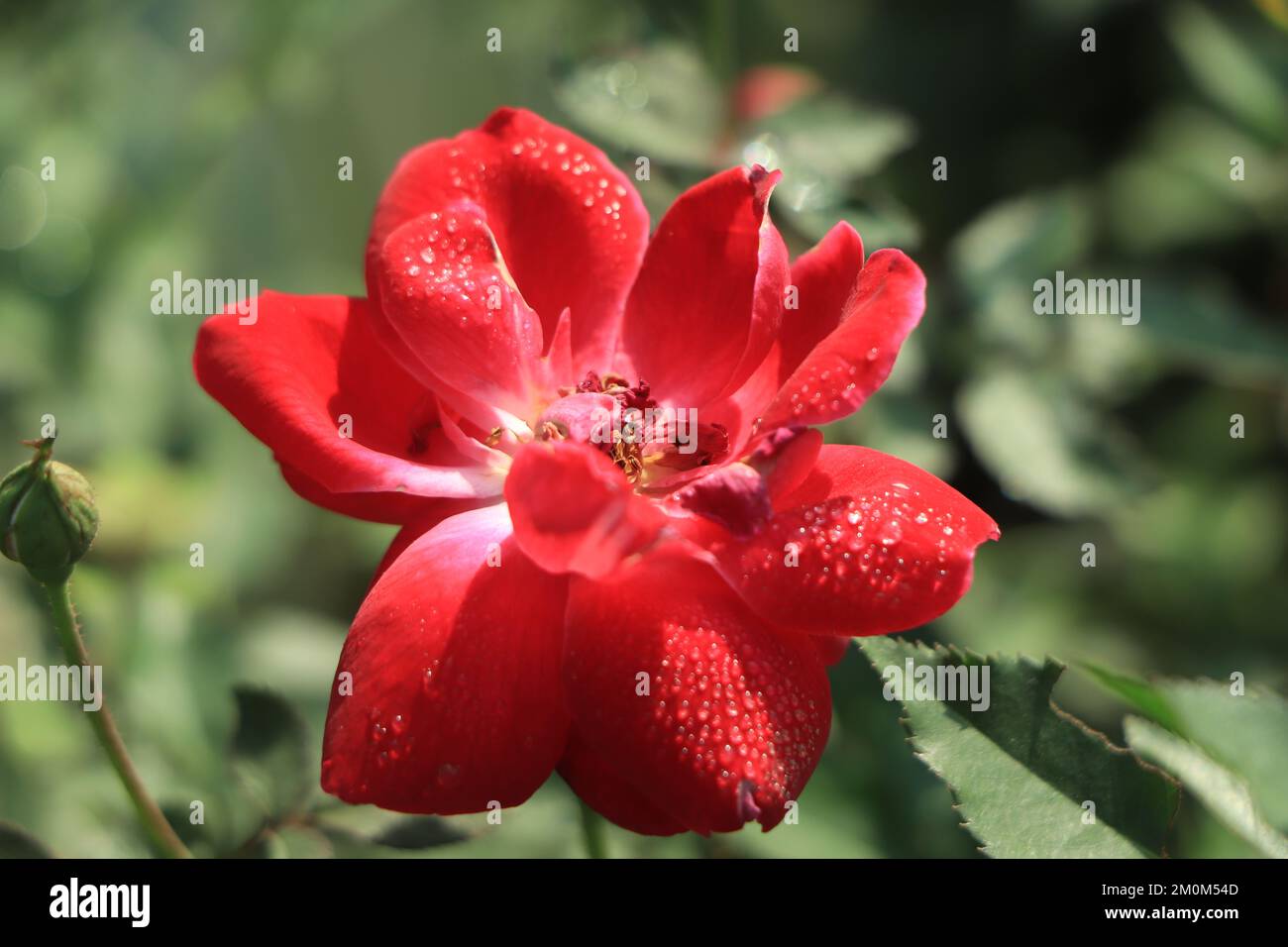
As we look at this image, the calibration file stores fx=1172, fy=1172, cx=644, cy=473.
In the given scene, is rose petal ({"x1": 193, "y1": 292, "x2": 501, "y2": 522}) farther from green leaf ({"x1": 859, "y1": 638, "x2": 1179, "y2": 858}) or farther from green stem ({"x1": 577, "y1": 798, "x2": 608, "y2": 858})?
green leaf ({"x1": 859, "y1": 638, "x2": 1179, "y2": 858})

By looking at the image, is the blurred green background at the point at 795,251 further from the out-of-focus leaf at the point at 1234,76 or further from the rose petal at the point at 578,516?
the rose petal at the point at 578,516

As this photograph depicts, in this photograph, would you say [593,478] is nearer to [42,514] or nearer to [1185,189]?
[42,514]

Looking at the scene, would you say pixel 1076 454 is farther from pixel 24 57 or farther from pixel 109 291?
pixel 24 57

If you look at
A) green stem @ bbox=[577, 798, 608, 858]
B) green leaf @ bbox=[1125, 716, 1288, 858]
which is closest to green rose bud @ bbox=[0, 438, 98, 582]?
green stem @ bbox=[577, 798, 608, 858]

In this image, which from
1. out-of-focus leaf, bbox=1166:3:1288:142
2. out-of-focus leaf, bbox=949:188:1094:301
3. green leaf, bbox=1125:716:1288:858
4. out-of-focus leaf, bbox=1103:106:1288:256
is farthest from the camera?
out-of-focus leaf, bbox=1103:106:1288:256

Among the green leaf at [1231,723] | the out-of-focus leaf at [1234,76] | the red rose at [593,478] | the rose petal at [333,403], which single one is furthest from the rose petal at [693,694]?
the out-of-focus leaf at [1234,76]

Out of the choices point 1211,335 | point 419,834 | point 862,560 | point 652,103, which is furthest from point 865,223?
point 419,834
